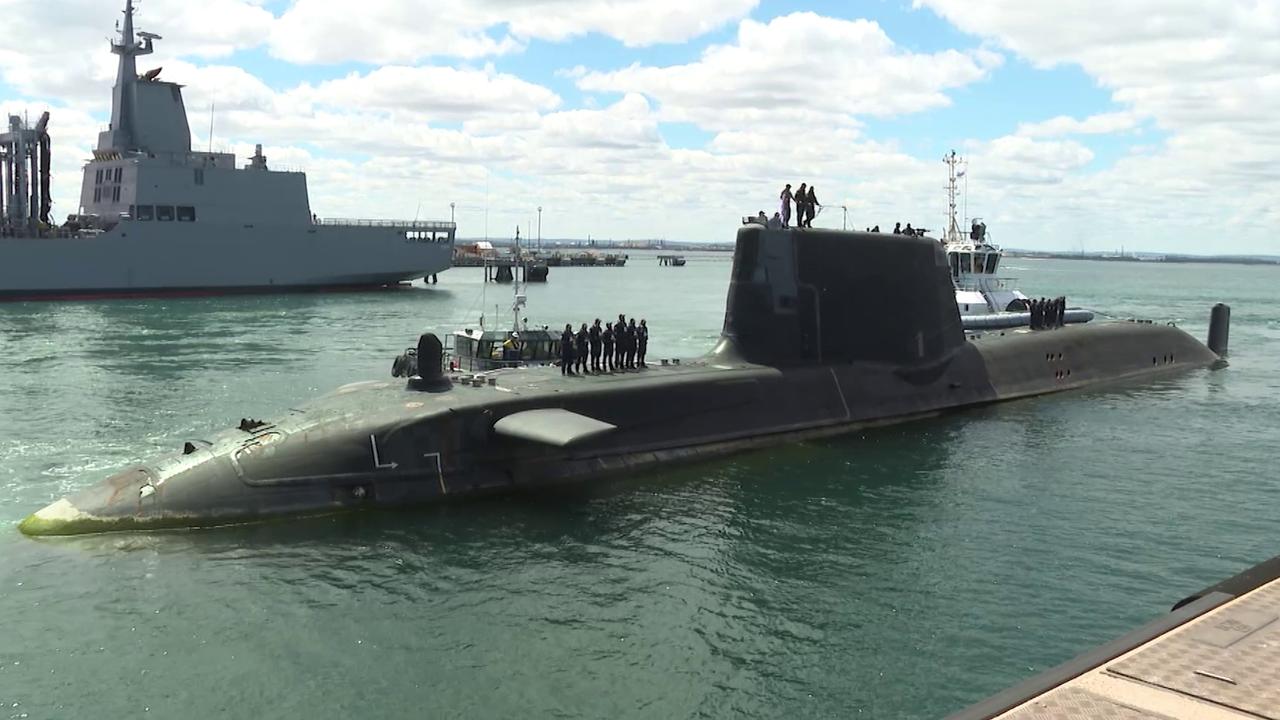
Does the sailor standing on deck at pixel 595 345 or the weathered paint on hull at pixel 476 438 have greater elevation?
the sailor standing on deck at pixel 595 345

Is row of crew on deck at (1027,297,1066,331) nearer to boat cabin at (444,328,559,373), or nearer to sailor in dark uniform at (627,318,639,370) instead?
boat cabin at (444,328,559,373)

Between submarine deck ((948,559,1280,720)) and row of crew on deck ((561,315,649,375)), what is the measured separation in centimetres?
1371

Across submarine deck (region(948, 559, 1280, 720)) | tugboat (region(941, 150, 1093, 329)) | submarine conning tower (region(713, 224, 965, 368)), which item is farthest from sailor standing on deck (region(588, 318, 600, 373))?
tugboat (region(941, 150, 1093, 329))

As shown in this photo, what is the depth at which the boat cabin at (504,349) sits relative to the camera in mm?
28219

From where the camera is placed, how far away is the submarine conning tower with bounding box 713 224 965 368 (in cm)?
2255

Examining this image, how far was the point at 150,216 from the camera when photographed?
6588 cm

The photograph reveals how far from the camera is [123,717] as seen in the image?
10203mm

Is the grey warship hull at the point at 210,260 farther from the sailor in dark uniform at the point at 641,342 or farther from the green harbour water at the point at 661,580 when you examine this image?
the sailor in dark uniform at the point at 641,342

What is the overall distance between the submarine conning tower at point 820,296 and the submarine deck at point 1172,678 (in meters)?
14.2

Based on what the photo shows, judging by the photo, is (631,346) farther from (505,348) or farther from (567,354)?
(505,348)

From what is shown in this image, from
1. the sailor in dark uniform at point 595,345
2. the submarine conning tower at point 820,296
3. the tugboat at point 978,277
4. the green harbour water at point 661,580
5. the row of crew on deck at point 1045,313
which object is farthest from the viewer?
the tugboat at point 978,277

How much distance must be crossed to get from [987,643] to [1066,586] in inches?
101

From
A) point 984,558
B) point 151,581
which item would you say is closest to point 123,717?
point 151,581

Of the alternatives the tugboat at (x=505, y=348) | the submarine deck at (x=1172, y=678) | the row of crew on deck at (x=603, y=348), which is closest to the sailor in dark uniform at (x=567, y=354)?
the row of crew on deck at (x=603, y=348)
